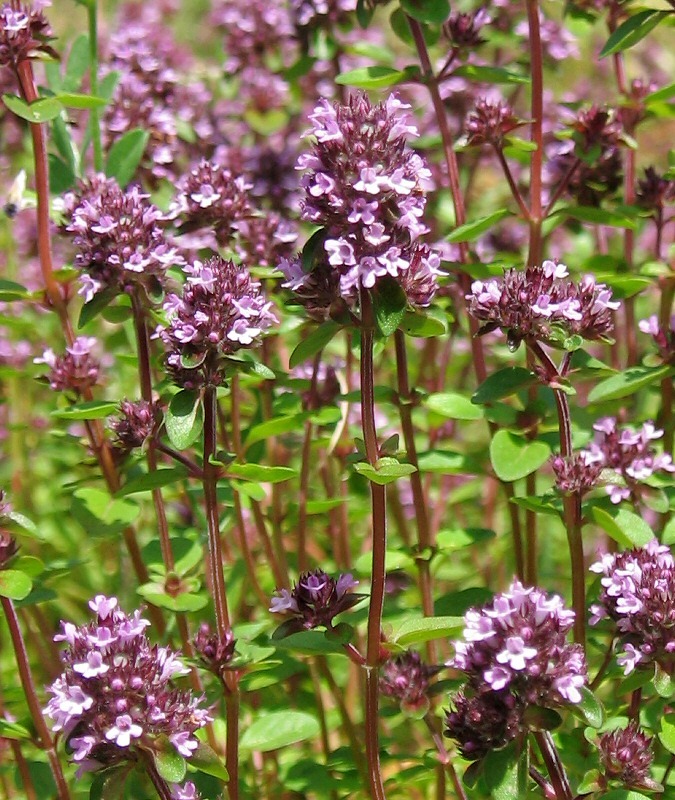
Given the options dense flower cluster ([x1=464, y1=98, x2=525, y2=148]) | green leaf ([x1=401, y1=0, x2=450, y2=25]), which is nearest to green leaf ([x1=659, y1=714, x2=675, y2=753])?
dense flower cluster ([x1=464, y1=98, x2=525, y2=148])

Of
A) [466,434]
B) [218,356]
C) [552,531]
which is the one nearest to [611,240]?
[466,434]

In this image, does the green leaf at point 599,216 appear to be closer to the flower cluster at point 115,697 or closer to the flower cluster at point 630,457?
the flower cluster at point 630,457

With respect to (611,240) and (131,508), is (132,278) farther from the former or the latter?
(611,240)

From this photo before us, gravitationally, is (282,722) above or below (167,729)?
below

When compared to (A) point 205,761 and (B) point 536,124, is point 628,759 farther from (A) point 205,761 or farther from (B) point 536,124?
(B) point 536,124

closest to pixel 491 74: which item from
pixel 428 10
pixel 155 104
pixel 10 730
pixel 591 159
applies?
pixel 428 10

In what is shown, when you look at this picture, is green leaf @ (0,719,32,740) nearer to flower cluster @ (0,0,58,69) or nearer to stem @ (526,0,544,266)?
flower cluster @ (0,0,58,69)
